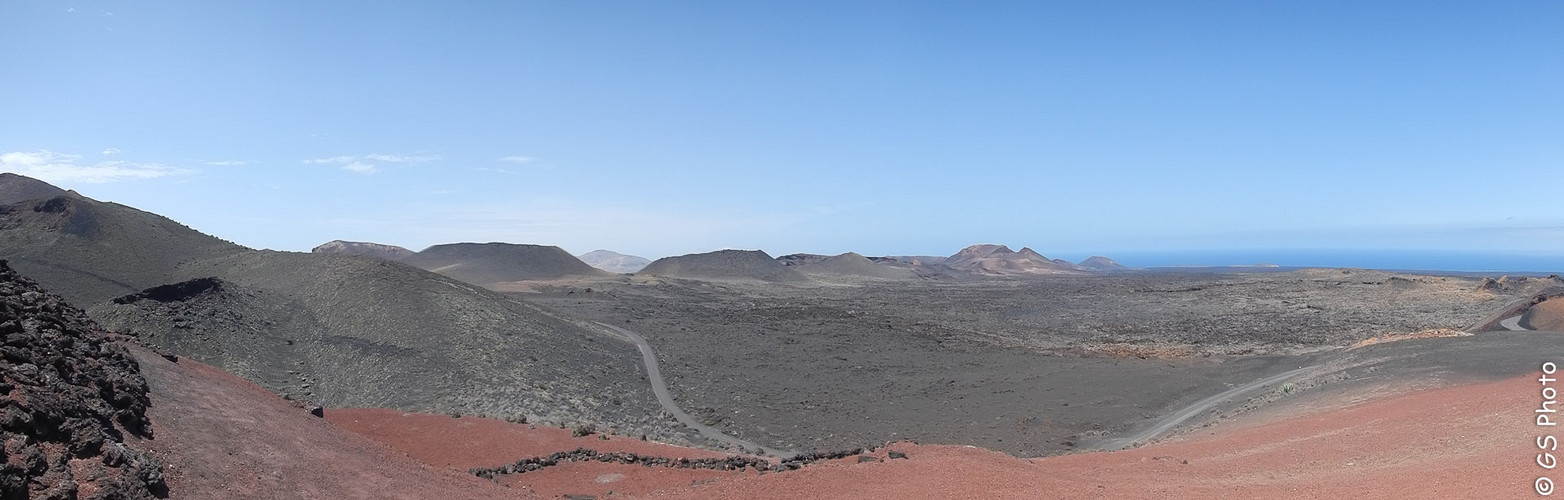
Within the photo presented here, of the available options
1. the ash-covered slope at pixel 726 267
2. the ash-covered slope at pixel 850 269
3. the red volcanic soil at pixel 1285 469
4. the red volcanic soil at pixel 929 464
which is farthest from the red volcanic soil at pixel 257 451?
the ash-covered slope at pixel 850 269

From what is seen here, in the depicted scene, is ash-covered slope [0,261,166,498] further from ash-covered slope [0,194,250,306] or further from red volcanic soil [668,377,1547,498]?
ash-covered slope [0,194,250,306]

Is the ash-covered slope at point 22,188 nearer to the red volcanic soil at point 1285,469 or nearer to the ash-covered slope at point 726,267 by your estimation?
the red volcanic soil at point 1285,469

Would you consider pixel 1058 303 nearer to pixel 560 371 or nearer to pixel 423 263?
pixel 560 371

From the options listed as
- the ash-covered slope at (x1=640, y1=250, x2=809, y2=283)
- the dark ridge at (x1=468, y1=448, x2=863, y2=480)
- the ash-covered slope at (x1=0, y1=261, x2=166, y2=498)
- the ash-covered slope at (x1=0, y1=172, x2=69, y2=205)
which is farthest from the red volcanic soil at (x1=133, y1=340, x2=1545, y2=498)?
the ash-covered slope at (x1=640, y1=250, x2=809, y2=283)

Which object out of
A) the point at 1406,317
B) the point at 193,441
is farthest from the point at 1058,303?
the point at 193,441

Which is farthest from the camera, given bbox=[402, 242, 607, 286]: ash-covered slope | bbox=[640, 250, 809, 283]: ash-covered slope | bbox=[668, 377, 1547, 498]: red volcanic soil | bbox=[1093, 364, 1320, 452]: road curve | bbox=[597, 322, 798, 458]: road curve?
bbox=[640, 250, 809, 283]: ash-covered slope

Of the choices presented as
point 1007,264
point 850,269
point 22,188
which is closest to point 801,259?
point 850,269
